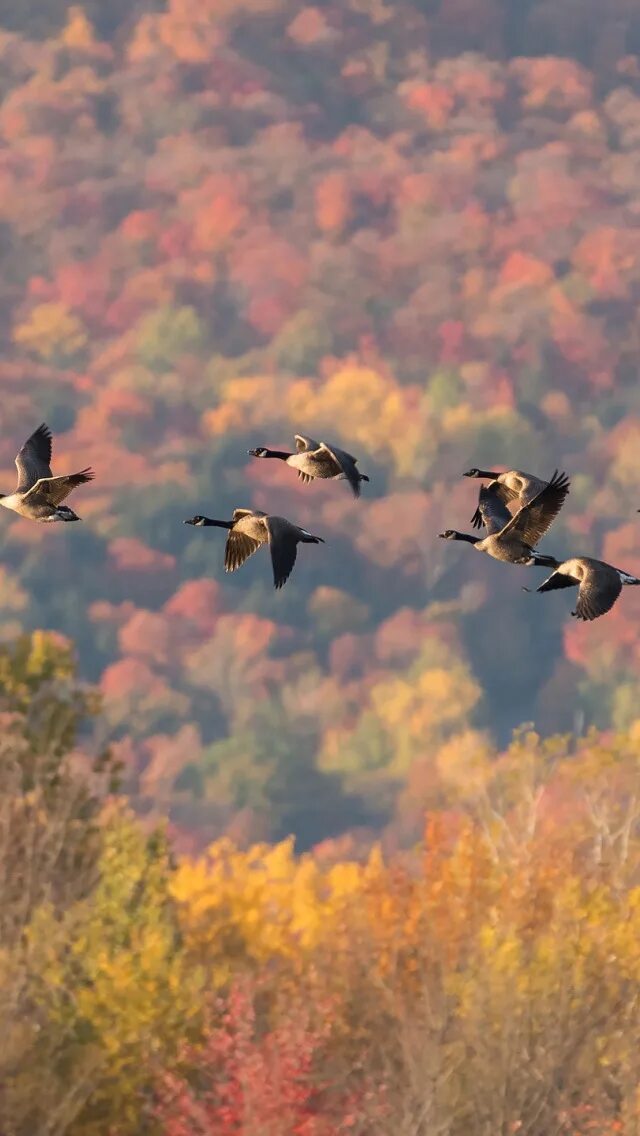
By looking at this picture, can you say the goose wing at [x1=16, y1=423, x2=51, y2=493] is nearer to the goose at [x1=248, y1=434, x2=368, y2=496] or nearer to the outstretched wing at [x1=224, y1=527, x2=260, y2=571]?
the outstretched wing at [x1=224, y1=527, x2=260, y2=571]

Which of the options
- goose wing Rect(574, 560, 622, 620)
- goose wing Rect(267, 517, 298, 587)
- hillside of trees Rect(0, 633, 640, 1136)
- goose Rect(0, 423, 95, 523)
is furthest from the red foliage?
goose wing Rect(574, 560, 622, 620)

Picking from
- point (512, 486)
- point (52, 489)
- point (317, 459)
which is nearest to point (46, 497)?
point (52, 489)

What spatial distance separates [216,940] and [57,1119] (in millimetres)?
26943

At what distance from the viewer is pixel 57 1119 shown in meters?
45.7

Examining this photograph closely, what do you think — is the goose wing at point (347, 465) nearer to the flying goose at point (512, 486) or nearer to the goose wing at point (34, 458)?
the flying goose at point (512, 486)

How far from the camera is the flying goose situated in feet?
53.8

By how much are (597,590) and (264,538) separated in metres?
3.82

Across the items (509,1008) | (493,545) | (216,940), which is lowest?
(493,545)

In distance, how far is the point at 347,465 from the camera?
15.1m

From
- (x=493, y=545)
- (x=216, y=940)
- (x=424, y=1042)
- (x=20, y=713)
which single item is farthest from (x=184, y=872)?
(x=493, y=545)

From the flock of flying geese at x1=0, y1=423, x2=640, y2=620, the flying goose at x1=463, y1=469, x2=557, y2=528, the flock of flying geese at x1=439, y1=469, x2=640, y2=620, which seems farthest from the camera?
the flying goose at x1=463, y1=469, x2=557, y2=528

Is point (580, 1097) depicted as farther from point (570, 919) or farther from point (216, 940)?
point (216, 940)

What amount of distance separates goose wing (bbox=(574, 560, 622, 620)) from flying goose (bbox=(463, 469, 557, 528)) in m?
1.61

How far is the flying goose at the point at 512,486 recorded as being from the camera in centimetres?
1639
